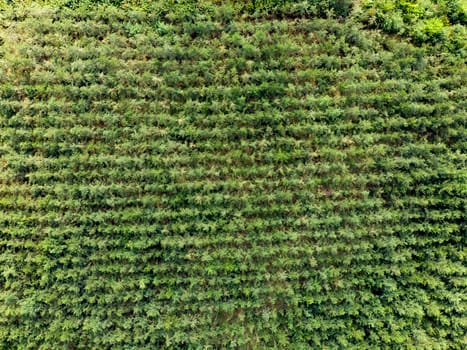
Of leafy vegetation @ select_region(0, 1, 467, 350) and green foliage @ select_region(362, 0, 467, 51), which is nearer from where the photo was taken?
leafy vegetation @ select_region(0, 1, 467, 350)

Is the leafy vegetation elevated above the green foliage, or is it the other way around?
the green foliage

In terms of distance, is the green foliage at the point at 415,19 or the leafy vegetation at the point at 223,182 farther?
the green foliage at the point at 415,19

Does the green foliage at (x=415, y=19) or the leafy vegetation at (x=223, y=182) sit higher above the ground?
the green foliage at (x=415, y=19)

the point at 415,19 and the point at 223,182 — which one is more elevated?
the point at 415,19

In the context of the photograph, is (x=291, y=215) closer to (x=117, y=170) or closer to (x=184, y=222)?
(x=184, y=222)

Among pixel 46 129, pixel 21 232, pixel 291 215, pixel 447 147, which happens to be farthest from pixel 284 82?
pixel 21 232

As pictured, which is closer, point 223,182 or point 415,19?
point 223,182

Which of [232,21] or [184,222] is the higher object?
[232,21]

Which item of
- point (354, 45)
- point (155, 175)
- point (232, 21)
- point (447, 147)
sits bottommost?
point (155, 175)
